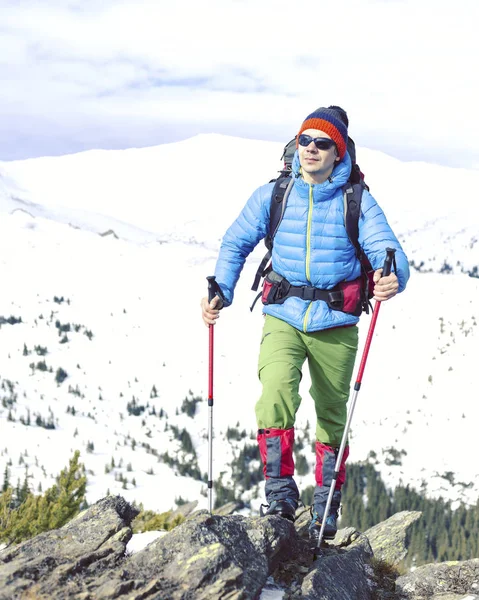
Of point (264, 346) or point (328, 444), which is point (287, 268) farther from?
point (328, 444)

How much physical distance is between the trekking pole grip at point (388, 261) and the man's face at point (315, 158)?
1.38m

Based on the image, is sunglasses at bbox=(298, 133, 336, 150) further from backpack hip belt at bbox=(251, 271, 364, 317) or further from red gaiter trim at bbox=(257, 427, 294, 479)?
red gaiter trim at bbox=(257, 427, 294, 479)

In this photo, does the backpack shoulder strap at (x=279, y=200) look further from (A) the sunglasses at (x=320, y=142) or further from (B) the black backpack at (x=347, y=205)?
(A) the sunglasses at (x=320, y=142)

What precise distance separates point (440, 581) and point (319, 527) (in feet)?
6.76

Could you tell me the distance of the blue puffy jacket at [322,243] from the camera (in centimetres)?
878

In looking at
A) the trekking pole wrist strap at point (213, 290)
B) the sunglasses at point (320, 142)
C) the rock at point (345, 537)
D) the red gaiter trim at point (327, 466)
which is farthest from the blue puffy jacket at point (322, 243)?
the rock at point (345, 537)

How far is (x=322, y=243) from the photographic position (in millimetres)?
8891

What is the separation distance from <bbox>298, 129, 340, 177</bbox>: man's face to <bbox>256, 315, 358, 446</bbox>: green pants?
6.74ft

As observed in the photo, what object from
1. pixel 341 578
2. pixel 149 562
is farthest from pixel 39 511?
pixel 149 562

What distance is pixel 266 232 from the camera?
31.0 feet

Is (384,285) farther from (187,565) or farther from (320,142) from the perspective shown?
(187,565)

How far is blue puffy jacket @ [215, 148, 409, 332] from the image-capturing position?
28.8 feet

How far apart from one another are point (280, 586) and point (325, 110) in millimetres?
5979

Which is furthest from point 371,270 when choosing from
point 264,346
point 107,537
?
point 107,537
